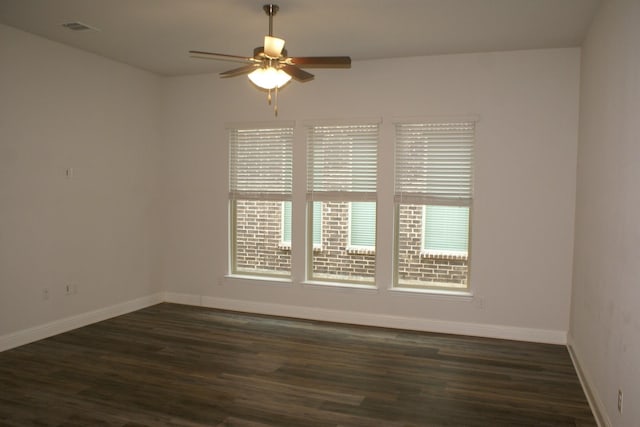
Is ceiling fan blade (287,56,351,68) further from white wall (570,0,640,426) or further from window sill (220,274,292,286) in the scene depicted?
window sill (220,274,292,286)

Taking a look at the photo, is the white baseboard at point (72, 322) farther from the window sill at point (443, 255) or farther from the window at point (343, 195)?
the window sill at point (443, 255)

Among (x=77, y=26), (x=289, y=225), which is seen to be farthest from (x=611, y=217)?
(x=77, y=26)

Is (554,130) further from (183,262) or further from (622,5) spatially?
(183,262)

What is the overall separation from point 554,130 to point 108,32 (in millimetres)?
4341

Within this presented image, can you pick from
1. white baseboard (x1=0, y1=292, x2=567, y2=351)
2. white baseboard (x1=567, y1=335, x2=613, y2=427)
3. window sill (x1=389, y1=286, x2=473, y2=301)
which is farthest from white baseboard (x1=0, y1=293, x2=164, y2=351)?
white baseboard (x1=567, y1=335, x2=613, y2=427)

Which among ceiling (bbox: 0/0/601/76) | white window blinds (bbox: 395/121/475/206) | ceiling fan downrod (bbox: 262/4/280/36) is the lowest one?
white window blinds (bbox: 395/121/475/206)

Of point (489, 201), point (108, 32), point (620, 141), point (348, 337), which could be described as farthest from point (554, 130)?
point (108, 32)

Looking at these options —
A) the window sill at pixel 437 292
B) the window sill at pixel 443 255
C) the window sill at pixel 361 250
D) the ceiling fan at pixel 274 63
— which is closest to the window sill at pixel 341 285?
the window sill at pixel 437 292

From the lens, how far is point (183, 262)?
6559mm

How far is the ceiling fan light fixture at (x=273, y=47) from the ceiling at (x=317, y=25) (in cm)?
56

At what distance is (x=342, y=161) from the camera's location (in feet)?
19.0

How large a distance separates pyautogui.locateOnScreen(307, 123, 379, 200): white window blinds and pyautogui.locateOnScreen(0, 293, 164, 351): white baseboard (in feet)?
8.06

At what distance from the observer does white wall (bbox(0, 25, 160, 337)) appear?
4680 millimetres

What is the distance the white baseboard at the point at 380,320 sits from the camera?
16.9ft
